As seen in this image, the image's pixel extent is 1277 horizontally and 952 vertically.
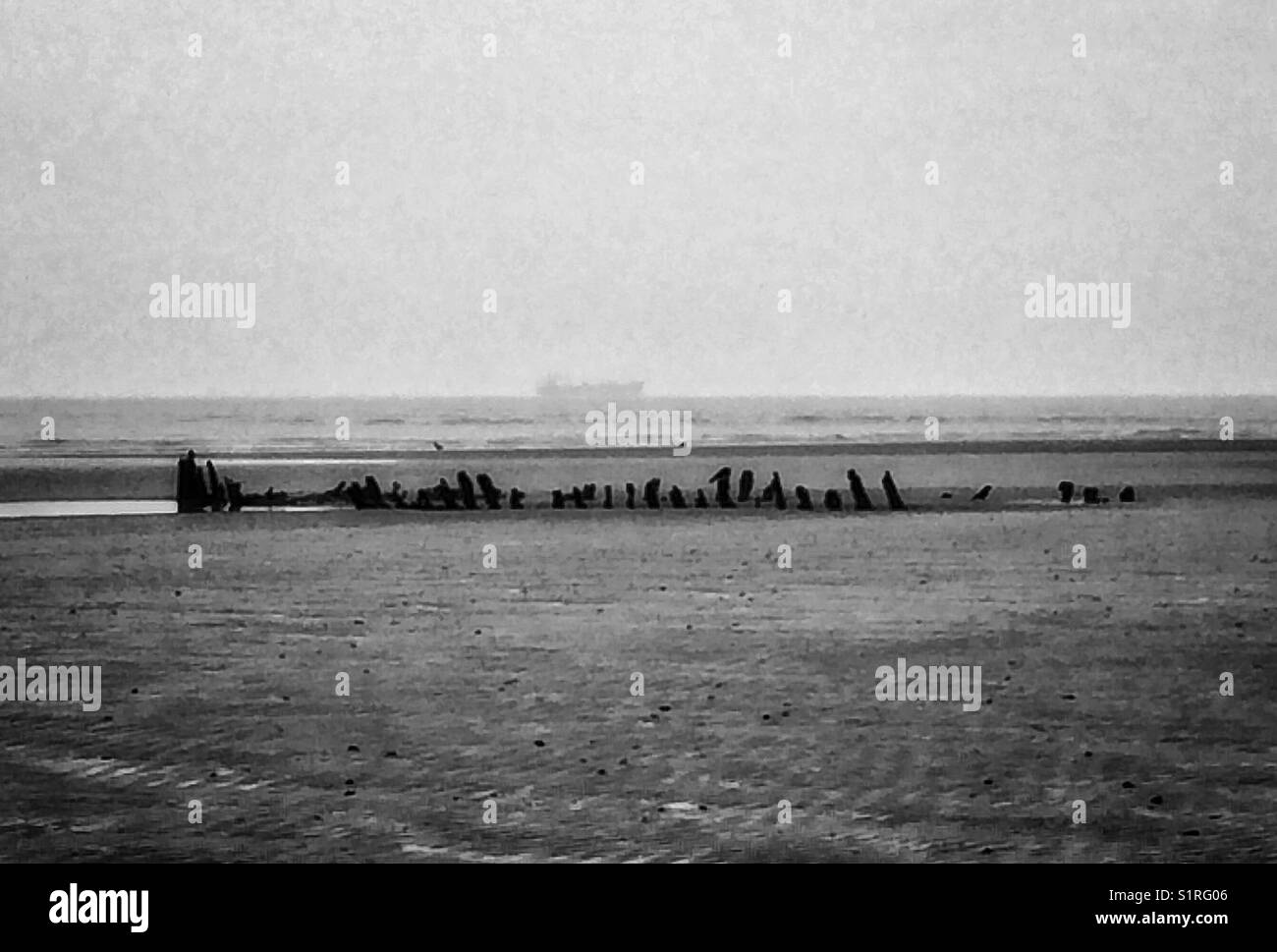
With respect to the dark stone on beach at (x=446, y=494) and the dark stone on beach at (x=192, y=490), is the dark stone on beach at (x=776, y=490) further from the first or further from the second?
the dark stone on beach at (x=192, y=490)

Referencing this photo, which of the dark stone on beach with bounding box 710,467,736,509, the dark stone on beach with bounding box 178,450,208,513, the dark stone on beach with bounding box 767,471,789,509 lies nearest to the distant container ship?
the dark stone on beach with bounding box 710,467,736,509

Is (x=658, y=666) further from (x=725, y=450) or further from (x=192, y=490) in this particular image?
(x=192, y=490)

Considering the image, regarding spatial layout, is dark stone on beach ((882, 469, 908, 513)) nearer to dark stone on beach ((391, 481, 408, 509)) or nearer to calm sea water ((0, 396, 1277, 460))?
calm sea water ((0, 396, 1277, 460))

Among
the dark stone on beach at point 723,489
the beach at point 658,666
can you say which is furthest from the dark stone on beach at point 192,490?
the dark stone on beach at point 723,489

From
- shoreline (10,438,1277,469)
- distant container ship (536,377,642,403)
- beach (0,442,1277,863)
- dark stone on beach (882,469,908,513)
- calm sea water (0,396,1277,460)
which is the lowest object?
beach (0,442,1277,863)

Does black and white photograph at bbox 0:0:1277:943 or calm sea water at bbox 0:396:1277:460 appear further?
calm sea water at bbox 0:396:1277:460
